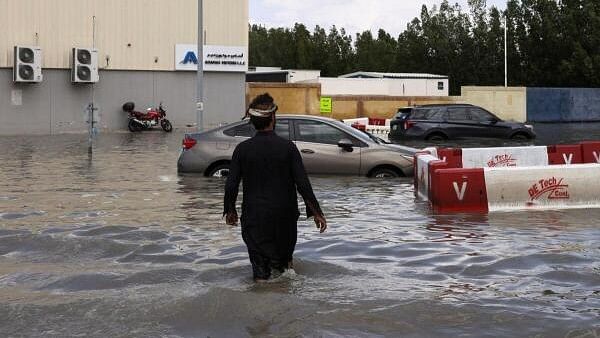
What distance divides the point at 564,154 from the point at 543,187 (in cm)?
415

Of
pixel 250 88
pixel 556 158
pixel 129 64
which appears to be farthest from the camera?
pixel 250 88

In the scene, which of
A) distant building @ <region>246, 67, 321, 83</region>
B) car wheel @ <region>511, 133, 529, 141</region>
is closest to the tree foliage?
distant building @ <region>246, 67, 321, 83</region>

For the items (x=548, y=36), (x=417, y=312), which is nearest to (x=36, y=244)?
(x=417, y=312)

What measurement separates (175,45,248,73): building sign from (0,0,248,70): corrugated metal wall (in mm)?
260

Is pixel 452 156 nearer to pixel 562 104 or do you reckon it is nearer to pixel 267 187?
pixel 267 187

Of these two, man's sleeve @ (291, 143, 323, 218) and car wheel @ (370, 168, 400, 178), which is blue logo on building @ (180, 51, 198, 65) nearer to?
car wheel @ (370, 168, 400, 178)

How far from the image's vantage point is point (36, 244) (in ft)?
30.8

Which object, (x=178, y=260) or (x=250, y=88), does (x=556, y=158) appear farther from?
(x=250, y=88)

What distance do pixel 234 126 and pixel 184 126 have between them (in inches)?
984

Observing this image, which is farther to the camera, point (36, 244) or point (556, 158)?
point (556, 158)

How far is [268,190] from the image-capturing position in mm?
6848

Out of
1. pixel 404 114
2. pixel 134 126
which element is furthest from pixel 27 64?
pixel 404 114

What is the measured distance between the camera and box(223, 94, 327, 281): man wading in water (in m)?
6.84

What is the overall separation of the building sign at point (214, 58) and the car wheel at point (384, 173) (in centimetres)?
2582
